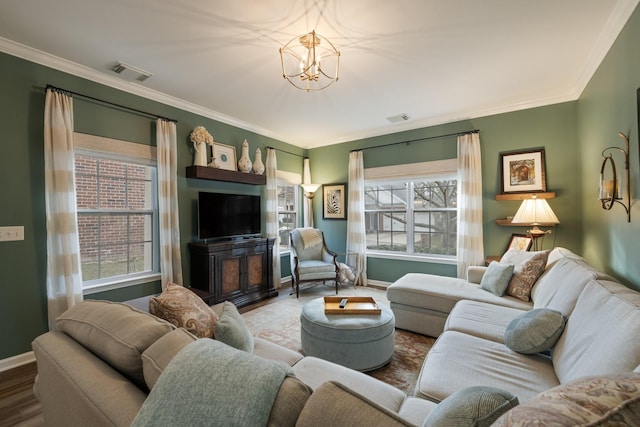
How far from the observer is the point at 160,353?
923mm

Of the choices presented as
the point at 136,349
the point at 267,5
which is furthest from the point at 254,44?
the point at 136,349

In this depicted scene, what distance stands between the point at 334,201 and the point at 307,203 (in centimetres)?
58

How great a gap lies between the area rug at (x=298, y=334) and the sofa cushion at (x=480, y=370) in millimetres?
597

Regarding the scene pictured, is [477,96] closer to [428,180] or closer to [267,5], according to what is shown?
[428,180]

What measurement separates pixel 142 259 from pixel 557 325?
3.92 meters

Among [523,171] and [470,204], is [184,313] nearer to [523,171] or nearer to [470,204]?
[470,204]

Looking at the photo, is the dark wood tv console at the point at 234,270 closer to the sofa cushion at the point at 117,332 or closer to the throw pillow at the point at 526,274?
the sofa cushion at the point at 117,332

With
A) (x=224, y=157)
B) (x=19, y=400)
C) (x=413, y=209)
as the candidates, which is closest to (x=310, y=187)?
(x=224, y=157)

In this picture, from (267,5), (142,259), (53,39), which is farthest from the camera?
(142,259)

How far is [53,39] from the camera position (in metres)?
2.27

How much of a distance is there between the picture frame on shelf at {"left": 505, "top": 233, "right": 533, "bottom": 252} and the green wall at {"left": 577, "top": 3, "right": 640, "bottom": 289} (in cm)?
52

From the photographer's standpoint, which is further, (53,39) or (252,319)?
(252,319)

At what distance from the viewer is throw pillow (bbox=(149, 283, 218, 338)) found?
1.33m

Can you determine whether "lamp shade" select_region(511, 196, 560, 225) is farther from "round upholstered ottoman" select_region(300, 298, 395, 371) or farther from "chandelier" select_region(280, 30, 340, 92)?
"chandelier" select_region(280, 30, 340, 92)
